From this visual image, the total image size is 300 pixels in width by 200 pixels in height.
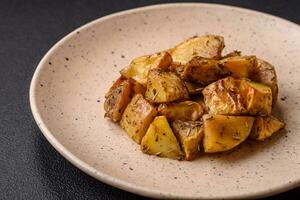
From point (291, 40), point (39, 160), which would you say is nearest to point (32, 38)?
point (39, 160)

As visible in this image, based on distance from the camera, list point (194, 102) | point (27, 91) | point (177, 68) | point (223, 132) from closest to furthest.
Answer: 1. point (223, 132)
2. point (194, 102)
3. point (177, 68)
4. point (27, 91)

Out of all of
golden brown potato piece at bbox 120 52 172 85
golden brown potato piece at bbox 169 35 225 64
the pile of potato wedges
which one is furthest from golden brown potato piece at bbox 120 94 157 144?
golden brown potato piece at bbox 169 35 225 64

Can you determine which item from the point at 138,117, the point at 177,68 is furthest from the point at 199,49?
the point at 138,117

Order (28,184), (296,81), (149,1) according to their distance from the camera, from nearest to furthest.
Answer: (28,184) < (296,81) < (149,1)

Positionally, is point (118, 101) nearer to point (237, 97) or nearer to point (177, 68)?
point (177, 68)

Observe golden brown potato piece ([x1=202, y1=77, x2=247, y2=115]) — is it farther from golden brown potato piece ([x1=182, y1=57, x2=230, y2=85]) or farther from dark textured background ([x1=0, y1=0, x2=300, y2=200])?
dark textured background ([x1=0, y1=0, x2=300, y2=200])

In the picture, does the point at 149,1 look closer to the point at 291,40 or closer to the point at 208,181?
the point at 291,40

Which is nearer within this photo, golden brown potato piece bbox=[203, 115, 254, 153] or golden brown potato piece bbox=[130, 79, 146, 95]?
golden brown potato piece bbox=[203, 115, 254, 153]
